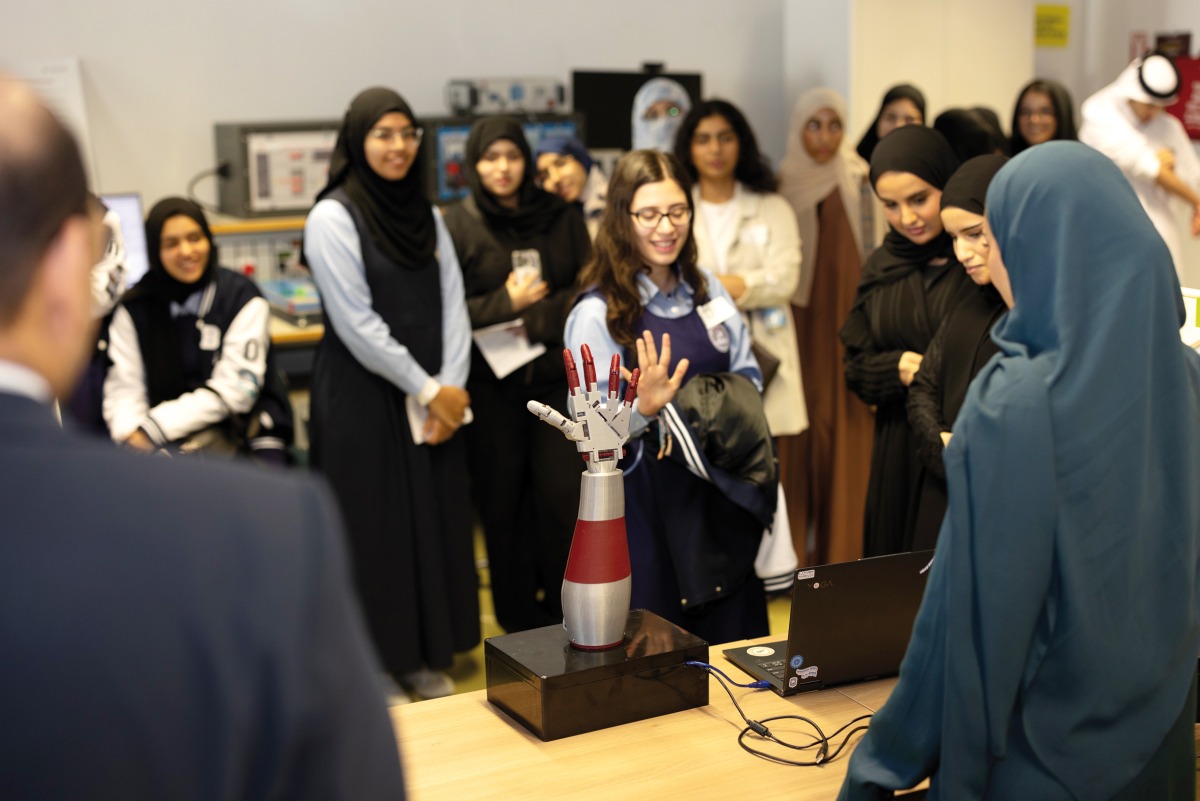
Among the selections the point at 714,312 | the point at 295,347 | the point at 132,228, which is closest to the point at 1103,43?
the point at 714,312

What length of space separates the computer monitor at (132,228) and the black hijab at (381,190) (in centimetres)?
141

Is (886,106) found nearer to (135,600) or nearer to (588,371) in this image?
(588,371)

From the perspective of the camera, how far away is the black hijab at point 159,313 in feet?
11.2

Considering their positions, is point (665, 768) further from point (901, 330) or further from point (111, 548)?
A: point (901, 330)

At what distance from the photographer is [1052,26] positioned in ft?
19.2

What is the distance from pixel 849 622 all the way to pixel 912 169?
139 centimetres

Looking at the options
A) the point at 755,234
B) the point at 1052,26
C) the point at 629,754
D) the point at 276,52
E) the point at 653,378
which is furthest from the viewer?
the point at 1052,26

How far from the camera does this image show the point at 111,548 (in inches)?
26.5

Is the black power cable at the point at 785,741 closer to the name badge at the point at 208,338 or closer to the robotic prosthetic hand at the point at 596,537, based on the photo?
the robotic prosthetic hand at the point at 596,537

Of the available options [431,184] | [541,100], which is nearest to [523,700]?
[431,184]

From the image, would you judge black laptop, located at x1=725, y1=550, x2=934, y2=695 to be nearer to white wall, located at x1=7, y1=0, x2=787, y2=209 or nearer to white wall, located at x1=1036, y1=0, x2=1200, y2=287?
white wall, located at x1=7, y1=0, x2=787, y2=209

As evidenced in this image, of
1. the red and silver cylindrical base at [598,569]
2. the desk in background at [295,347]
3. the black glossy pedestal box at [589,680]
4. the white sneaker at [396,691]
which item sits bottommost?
the white sneaker at [396,691]

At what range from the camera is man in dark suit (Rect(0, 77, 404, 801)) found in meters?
0.66

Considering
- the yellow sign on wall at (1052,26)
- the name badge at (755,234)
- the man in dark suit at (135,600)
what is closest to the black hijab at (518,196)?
the name badge at (755,234)
